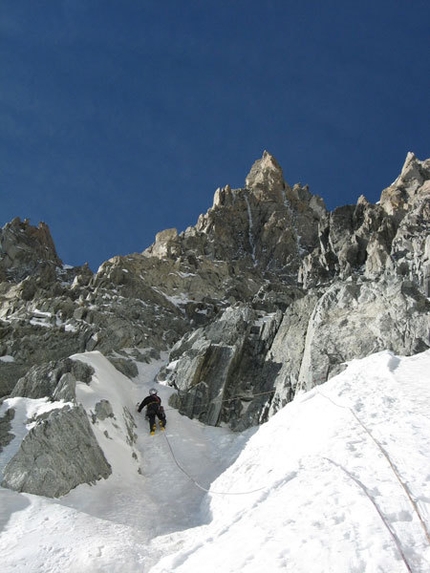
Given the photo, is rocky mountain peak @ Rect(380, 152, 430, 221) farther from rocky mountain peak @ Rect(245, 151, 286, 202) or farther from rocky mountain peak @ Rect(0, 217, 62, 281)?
rocky mountain peak @ Rect(0, 217, 62, 281)

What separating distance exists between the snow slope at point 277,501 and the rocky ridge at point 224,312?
180cm

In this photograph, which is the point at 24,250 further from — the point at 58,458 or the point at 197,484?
the point at 197,484

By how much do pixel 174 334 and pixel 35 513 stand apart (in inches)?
1355

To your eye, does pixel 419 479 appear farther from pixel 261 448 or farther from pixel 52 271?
pixel 52 271

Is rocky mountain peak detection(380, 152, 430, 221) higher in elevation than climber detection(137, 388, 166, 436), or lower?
higher

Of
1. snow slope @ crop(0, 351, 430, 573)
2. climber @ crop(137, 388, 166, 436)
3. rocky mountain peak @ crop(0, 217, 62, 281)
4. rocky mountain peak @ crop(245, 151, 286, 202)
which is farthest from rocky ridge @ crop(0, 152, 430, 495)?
rocky mountain peak @ crop(245, 151, 286, 202)

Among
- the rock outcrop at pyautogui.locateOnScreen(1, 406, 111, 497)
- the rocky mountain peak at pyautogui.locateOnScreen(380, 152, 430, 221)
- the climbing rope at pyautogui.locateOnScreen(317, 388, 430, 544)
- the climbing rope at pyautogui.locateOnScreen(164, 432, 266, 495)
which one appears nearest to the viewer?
the climbing rope at pyautogui.locateOnScreen(317, 388, 430, 544)

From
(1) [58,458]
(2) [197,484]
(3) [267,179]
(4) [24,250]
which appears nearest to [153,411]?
(2) [197,484]

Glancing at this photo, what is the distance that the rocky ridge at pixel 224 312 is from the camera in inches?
824

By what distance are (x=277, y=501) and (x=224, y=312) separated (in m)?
31.8

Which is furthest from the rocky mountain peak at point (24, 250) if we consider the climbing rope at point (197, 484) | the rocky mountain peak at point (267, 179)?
the climbing rope at point (197, 484)

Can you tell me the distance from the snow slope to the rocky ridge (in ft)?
5.91

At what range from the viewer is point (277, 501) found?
9875 millimetres

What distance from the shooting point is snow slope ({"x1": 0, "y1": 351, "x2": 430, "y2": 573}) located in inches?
298
